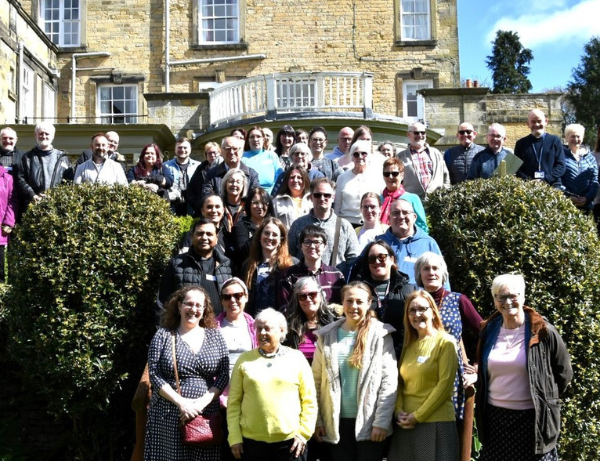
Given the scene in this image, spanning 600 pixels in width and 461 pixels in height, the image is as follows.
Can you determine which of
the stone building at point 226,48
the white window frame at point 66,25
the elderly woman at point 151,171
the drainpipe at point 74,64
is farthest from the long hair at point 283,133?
the white window frame at point 66,25

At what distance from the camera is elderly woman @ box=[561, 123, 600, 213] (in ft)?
33.4

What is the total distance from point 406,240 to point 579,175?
3768 millimetres

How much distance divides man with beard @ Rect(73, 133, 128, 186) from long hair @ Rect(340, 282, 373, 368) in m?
4.35

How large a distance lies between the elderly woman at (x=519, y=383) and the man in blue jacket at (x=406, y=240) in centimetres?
127

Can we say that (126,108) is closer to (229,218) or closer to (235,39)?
(235,39)

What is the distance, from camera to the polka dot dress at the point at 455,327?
6273mm

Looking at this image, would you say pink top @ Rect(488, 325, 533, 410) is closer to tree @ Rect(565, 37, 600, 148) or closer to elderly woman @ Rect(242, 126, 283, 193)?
elderly woman @ Rect(242, 126, 283, 193)

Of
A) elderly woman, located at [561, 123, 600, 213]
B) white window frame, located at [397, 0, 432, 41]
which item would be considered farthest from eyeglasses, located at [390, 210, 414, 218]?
white window frame, located at [397, 0, 432, 41]

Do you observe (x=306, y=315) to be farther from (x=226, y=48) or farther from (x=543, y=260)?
(x=226, y=48)

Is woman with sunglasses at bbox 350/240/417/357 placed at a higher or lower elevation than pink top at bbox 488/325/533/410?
higher

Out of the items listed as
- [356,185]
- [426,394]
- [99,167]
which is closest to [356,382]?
[426,394]

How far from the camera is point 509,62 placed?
4700 cm

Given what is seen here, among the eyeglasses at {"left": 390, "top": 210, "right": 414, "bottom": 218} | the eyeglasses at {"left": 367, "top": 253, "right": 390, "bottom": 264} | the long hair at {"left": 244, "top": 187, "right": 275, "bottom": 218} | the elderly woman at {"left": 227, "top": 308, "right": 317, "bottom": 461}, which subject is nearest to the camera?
the elderly woman at {"left": 227, "top": 308, "right": 317, "bottom": 461}

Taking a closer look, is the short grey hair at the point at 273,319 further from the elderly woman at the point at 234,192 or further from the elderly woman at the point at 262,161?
the elderly woman at the point at 262,161
